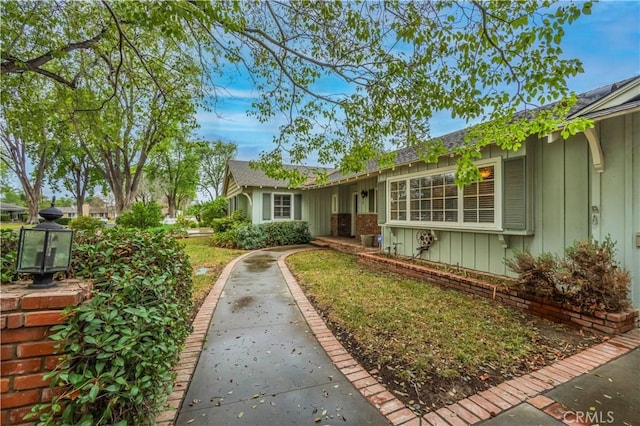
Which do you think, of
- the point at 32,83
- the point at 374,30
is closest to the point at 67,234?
the point at 374,30

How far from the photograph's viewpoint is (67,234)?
2043mm

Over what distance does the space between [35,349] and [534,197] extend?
22.4 feet

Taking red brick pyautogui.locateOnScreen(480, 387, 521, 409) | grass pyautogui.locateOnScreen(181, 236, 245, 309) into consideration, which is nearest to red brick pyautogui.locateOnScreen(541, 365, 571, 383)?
red brick pyautogui.locateOnScreen(480, 387, 521, 409)

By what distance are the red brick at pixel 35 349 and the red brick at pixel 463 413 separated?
9.19 ft

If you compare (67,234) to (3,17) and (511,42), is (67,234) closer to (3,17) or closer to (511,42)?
(511,42)

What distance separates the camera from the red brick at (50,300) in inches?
62.5

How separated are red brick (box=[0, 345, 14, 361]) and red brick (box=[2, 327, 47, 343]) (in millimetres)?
32

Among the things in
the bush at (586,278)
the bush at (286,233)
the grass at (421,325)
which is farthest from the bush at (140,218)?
the bush at (586,278)

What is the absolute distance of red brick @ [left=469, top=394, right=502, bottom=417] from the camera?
2.32 meters

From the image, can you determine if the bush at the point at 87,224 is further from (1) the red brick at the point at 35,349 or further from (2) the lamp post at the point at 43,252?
(1) the red brick at the point at 35,349

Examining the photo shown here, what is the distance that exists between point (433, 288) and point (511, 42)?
4.45m

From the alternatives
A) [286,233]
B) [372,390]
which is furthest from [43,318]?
[286,233]

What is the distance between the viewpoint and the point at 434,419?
224 centimetres

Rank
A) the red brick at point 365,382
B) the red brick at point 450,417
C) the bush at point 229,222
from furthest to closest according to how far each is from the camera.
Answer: the bush at point 229,222, the red brick at point 365,382, the red brick at point 450,417
